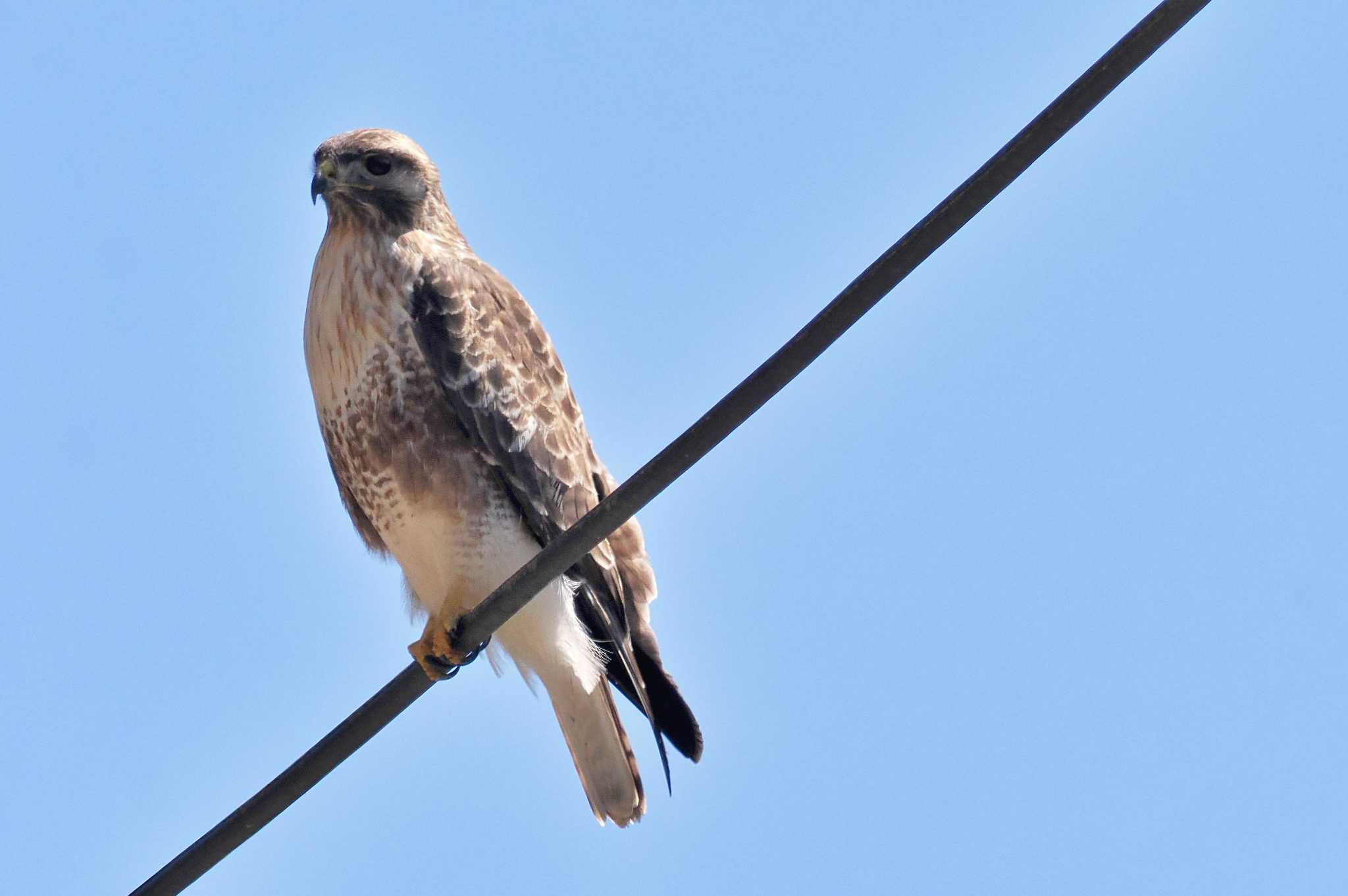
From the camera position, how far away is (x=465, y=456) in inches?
208

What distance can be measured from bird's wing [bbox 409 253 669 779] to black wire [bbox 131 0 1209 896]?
4.59 feet

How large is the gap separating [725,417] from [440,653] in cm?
209

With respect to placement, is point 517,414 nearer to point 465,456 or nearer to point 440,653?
point 465,456

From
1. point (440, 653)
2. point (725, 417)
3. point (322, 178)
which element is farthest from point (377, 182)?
point (725, 417)

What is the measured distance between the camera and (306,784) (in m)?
3.57

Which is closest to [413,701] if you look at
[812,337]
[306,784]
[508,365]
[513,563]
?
[306,784]

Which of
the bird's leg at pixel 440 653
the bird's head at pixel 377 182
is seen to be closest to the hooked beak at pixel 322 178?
the bird's head at pixel 377 182

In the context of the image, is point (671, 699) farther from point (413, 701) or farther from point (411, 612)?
point (413, 701)

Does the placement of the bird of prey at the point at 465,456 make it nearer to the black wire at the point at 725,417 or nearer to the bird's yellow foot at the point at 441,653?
the bird's yellow foot at the point at 441,653

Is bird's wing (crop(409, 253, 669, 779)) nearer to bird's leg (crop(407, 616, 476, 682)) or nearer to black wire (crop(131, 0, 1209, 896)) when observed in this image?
bird's leg (crop(407, 616, 476, 682))

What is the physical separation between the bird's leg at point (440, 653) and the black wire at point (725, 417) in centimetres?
111

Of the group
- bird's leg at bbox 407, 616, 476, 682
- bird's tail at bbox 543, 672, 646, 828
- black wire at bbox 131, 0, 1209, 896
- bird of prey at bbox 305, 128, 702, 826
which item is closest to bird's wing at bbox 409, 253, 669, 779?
bird of prey at bbox 305, 128, 702, 826

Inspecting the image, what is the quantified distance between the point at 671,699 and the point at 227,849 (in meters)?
2.13

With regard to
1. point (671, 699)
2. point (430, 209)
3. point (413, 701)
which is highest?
point (430, 209)
